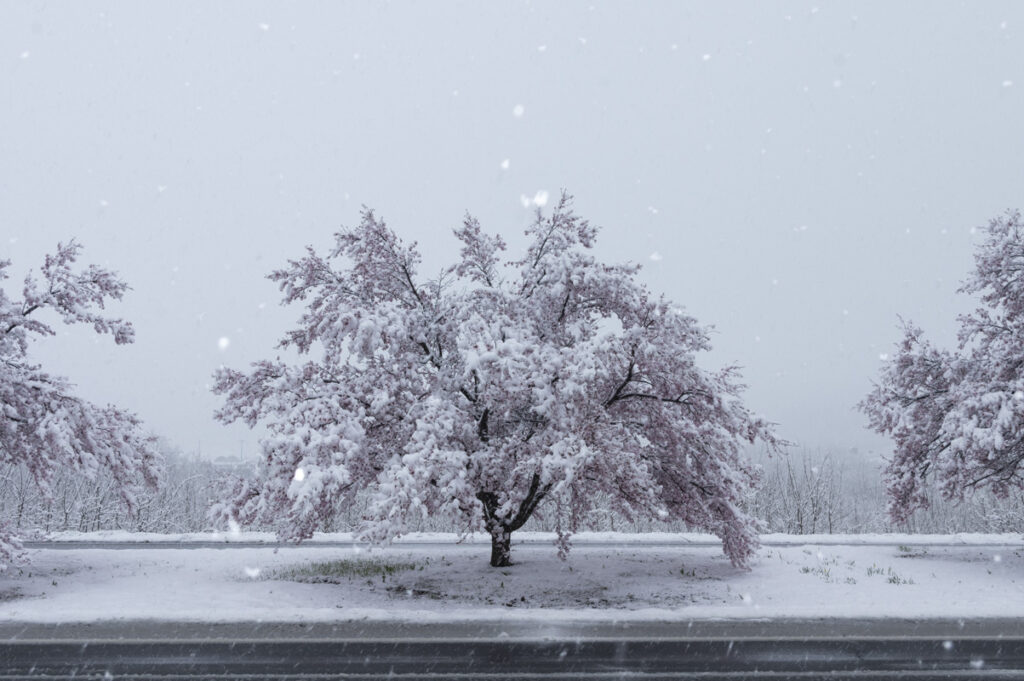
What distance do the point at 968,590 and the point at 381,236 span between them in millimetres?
13026

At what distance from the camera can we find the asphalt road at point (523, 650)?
339 inches

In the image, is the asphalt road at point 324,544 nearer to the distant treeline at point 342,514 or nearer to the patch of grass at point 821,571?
the patch of grass at point 821,571

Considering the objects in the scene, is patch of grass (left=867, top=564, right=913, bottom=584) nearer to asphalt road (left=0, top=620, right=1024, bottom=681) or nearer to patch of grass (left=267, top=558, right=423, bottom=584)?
asphalt road (left=0, top=620, right=1024, bottom=681)

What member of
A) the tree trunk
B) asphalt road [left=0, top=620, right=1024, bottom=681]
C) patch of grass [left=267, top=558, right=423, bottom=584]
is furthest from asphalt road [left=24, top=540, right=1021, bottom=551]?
asphalt road [left=0, top=620, right=1024, bottom=681]

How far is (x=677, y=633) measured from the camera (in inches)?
416

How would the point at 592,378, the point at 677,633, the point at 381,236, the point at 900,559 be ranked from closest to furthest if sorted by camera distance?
the point at 677,633, the point at 592,378, the point at 381,236, the point at 900,559

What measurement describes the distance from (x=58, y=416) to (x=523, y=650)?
9138 mm

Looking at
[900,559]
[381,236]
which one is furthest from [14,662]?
[900,559]

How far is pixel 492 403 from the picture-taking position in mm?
12312

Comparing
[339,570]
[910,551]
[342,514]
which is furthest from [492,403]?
[342,514]

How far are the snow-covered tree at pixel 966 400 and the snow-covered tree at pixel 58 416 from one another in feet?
52.9

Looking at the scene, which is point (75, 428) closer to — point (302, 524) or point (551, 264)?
point (302, 524)

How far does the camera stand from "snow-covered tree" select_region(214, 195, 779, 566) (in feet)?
37.0

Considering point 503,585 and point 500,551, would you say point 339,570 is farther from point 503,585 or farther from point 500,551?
point 503,585
